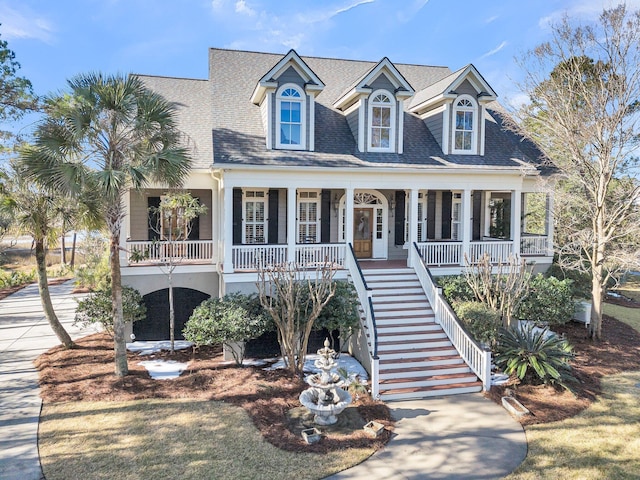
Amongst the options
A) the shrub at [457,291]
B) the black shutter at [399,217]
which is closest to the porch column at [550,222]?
the shrub at [457,291]

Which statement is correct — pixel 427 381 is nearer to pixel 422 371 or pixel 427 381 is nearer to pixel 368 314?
pixel 422 371

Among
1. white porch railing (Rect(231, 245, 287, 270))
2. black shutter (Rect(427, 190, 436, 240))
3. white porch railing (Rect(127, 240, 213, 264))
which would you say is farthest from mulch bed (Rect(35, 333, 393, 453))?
black shutter (Rect(427, 190, 436, 240))

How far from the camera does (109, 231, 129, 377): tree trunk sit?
416 inches

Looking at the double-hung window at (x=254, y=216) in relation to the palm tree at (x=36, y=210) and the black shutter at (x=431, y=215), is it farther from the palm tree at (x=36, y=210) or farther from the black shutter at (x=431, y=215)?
the black shutter at (x=431, y=215)

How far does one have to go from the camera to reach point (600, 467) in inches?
291

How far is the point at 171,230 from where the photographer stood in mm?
13898

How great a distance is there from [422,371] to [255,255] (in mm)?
6103

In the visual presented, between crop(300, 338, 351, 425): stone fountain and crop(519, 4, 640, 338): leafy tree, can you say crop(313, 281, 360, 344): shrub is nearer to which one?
crop(300, 338, 351, 425): stone fountain

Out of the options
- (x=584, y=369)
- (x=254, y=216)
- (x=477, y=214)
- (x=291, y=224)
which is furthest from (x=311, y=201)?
(x=584, y=369)

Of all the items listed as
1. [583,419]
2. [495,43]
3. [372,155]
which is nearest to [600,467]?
[583,419]

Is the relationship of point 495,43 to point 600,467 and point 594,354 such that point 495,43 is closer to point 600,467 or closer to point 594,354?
point 594,354

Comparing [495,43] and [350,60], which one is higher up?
[495,43]

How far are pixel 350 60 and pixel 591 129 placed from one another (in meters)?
11.2

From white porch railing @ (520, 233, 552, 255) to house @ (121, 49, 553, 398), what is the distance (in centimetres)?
5
